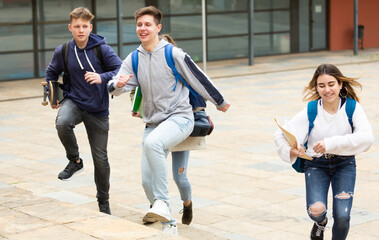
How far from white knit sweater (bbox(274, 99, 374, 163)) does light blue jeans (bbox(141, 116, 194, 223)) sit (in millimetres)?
861

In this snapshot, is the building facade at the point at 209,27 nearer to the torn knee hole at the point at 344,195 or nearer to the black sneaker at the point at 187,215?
the black sneaker at the point at 187,215

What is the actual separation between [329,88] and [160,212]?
1.52 m

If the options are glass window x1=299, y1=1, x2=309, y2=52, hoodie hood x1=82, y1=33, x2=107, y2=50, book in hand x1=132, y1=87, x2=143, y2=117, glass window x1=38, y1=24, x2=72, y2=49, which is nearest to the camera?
book in hand x1=132, y1=87, x2=143, y2=117

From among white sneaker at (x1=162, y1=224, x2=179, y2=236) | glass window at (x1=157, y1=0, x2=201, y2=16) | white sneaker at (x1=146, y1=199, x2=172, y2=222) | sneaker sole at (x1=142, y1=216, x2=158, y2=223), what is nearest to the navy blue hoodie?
sneaker sole at (x1=142, y1=216, x2=158, y2=223)

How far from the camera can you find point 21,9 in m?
21.3

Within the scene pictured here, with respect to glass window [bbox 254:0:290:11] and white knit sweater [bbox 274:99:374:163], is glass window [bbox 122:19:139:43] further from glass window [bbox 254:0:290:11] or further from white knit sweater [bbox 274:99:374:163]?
white knit sweater [bbox 274:99:374:163]

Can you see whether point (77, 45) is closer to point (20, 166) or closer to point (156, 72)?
point (156, 72)

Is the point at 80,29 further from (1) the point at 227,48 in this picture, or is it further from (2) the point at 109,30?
(1) the point at 227,48

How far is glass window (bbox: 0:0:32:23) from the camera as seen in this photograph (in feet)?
68.7

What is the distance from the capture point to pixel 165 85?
5.96m

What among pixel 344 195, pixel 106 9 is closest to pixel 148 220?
pixel 344 195

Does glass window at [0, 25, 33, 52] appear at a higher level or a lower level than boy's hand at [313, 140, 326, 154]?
higher

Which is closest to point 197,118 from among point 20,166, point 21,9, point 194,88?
point 194,88

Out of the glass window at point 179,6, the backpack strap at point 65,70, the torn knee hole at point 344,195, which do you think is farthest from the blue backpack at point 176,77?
the glass window at point 179,6
